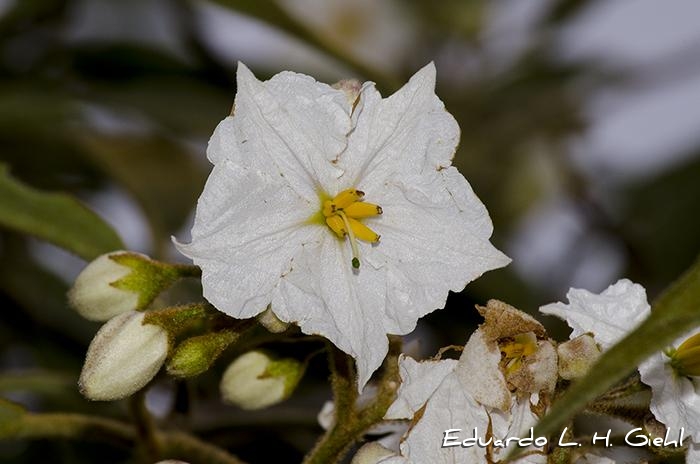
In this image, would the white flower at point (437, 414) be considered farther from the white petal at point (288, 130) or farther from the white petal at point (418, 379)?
the white petal at point (288, 130)

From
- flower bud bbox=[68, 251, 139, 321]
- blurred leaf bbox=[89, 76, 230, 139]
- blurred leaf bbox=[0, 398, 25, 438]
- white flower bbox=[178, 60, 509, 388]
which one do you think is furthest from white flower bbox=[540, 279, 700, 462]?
blurred leaf bbox=[89, 76, 230, 139]

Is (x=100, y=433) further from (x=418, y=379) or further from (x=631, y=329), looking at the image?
(x=631, y=329)

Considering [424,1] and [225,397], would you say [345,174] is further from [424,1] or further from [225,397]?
[424,1]

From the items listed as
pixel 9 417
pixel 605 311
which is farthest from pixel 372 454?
pixel 9 417

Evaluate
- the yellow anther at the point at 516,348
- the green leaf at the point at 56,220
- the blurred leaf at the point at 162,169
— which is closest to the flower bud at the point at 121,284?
the green leaf at the point at 56,220

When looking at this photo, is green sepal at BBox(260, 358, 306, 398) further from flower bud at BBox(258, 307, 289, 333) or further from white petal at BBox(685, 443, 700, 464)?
white petal at BBox(685, 443, 700, 464)
